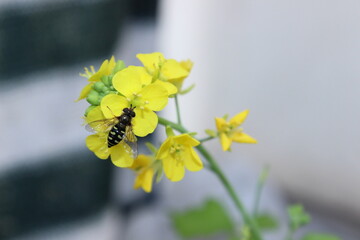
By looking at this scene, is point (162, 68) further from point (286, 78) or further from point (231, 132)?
point (286, 78)

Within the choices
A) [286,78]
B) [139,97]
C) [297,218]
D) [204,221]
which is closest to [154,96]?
[139,97]

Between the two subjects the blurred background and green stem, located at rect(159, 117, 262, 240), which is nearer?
green stem, located at rect(159, 117, 262, 240)

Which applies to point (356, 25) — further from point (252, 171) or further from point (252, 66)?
point (252, 171)

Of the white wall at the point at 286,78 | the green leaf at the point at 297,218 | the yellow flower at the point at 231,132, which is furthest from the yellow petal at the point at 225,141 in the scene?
the white wall at the point at 286,78

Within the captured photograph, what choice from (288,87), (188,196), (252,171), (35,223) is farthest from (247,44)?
(35,223)

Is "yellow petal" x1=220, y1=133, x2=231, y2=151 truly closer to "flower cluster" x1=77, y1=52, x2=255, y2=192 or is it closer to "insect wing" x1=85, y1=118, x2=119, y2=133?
"flower cluster" x1=77, y1=52, x2=255, y2=192

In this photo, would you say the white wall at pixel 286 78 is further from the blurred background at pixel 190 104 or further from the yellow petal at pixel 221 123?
the yellow petal at pixel 221 123

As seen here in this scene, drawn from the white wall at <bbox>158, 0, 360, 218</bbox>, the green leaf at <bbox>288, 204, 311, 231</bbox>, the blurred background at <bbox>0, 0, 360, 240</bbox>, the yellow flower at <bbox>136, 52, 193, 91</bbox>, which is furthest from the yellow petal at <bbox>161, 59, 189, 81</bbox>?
the white wall at <bbox>158, 0, 360, 218</bbox>
